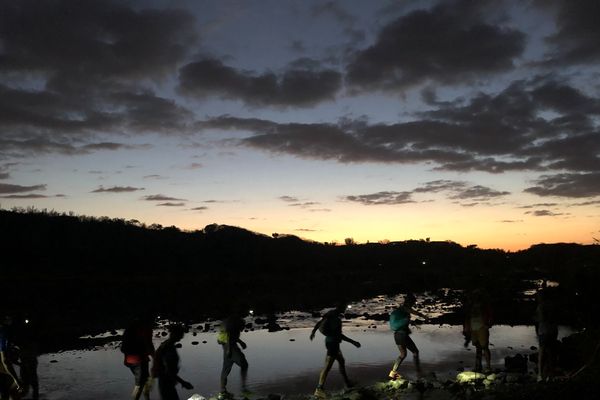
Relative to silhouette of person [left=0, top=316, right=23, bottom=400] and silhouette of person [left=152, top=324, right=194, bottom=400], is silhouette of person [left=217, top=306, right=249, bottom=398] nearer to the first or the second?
silhouette of person [left=152, top=324, right=194, bottom=400]

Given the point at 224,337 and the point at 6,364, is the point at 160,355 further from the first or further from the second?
the point at 6,364

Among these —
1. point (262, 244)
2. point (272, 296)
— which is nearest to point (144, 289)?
point (272, 296)

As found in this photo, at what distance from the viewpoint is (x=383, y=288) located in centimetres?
6894

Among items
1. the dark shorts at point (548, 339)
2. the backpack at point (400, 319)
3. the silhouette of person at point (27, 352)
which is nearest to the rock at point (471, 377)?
the dark shorts at point (548, 339)

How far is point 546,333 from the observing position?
38.6ft

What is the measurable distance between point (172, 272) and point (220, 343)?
59723mm

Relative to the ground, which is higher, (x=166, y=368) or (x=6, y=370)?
(x=166, y=368)

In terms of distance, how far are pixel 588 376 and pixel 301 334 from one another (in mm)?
16872

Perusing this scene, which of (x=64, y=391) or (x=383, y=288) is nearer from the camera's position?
(x=64, y=391)

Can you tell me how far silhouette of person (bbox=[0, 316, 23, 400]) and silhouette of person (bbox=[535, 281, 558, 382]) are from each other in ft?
36.0

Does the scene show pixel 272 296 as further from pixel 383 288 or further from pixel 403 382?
pixel 403 382

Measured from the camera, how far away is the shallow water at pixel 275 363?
45.6 feet

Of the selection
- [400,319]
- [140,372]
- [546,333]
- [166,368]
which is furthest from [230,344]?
[546,333]

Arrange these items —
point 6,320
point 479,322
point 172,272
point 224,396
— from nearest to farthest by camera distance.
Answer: point 6,320, point 224,396, point 479,322, point 172,272
